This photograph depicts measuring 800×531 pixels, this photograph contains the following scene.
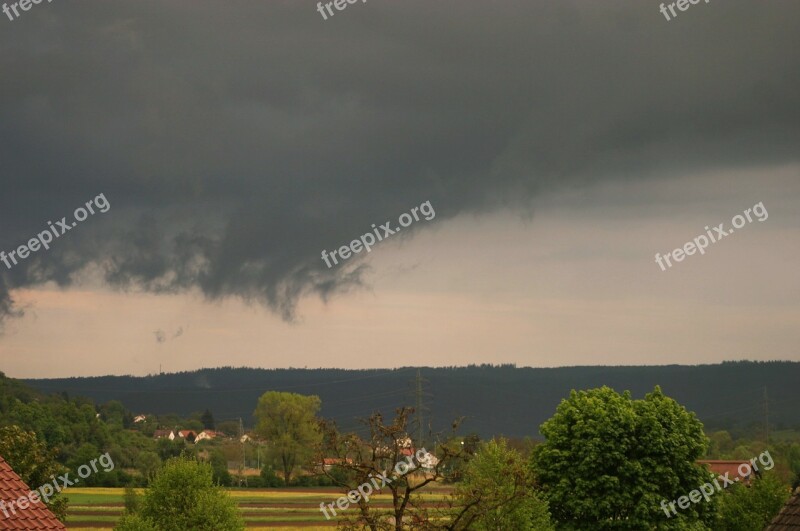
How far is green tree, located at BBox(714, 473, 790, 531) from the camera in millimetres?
74062

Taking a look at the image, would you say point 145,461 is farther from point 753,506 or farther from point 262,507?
point 753,506

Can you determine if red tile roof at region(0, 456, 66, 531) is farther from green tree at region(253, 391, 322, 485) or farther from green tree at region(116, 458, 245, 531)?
green tree at region(253, 391, 322, 485)

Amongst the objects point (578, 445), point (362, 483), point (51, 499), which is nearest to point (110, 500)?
point (51, 499)

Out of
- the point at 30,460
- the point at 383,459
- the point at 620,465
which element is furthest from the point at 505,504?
the point at 30,460

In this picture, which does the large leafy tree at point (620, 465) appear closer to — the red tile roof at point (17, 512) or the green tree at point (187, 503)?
the green tree at point (187, 503)

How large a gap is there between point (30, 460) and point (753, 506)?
153 feet

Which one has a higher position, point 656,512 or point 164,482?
point 164,482

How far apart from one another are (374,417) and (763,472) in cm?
5566

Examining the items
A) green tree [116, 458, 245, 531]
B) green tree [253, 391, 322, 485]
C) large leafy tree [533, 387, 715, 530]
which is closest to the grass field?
green tree [116, 458, 245, 531]

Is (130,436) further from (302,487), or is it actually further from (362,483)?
(362,483)

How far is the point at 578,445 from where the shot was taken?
6862 cm

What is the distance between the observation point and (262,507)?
383 feet

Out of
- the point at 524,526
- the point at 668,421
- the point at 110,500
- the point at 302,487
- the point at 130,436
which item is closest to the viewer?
the point at 524,526

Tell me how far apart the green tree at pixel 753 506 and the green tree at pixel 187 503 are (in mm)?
32152
